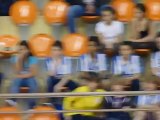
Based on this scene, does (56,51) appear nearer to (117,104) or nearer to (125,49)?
(125,49)

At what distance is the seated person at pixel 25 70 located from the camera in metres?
6.52

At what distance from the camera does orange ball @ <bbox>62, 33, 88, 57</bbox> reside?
6.68 meters

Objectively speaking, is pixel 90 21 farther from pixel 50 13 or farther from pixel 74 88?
pixel 74 88

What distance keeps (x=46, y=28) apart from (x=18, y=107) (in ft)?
3.59

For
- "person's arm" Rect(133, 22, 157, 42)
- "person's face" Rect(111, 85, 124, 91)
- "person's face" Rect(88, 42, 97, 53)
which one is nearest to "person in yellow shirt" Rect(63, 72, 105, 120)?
"person's face" Rect(111, 85, 124, 91)

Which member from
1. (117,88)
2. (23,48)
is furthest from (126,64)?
(23,48)

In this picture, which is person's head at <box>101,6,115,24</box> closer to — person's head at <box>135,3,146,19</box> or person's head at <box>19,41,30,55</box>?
person's head at <box>135,3,146,19</box>

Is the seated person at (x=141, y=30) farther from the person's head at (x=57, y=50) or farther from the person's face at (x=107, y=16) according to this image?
the person's head at (x=57, y=50)

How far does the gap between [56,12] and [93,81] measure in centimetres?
111

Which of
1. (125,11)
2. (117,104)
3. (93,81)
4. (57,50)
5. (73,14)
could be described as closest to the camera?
(117,104)

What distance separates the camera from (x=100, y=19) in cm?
688

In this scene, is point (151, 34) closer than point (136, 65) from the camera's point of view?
No

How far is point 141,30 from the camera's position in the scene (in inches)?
264

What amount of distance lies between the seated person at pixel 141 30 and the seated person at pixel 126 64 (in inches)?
5.8
